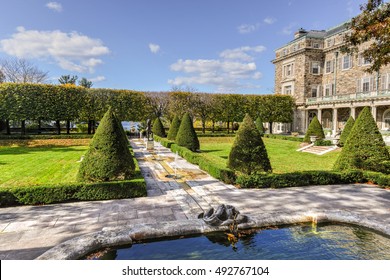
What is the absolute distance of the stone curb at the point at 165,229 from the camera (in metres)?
4.86

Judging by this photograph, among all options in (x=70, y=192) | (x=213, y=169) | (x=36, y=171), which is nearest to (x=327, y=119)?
(x=213, y=169)

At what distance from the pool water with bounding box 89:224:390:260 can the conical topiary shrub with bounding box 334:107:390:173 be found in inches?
261

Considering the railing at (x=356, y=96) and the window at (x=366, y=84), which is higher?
the window at (x=366, y=84)

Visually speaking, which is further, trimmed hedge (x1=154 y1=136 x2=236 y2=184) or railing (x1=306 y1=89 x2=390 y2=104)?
railing (x1=306 y1=89 x2=390 y2=104)

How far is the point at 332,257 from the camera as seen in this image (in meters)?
5.03

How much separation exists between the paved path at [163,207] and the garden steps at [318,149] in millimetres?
11015

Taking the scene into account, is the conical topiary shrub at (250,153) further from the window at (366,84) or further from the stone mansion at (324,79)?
the window at (366,84)

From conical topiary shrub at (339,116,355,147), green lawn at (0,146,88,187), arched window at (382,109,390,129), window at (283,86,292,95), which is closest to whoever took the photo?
green lawn at (0,146,88,187)

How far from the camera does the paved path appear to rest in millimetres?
5807

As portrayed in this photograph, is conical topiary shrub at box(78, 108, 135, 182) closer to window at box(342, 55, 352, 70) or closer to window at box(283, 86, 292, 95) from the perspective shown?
window at box(342, 55, 352, 70)

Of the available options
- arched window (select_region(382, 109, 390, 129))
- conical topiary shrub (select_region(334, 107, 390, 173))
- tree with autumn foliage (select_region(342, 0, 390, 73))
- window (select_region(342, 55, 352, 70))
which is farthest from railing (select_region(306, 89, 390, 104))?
tree with autumn foliage (select_region(342, 0, 390, 73))

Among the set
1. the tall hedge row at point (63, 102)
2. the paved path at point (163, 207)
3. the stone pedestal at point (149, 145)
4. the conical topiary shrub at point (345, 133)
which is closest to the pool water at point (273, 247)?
the paved path at point (163, 207)
